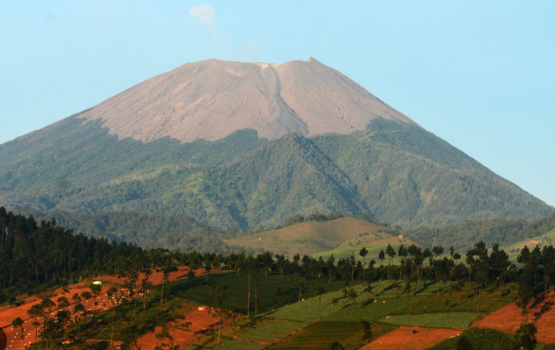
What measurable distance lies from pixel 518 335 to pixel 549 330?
56.0 ft

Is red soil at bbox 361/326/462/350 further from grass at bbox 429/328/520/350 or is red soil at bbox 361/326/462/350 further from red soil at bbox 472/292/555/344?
red soil at bbox 472/292/555/344

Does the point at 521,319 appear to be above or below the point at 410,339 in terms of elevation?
above

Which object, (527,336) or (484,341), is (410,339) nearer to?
(484,341)

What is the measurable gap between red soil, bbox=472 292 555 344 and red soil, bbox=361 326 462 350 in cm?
1014

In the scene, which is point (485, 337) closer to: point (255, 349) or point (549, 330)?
point (549, 330)

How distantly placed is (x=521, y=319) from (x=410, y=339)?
2905 centimetres

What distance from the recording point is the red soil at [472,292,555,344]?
173 meters

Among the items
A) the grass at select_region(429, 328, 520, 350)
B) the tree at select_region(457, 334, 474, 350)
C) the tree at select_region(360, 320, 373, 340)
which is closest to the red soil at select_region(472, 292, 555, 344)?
the grass at select_region(429, 328, 520, 350)

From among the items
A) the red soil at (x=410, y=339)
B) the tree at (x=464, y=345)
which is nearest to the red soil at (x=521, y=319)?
the red soil at (x=410, y=339)

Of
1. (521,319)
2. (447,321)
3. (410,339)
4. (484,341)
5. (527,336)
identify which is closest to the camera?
(527,336)

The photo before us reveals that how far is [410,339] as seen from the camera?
180 metres

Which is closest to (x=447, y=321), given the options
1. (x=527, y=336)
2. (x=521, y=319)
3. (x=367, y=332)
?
(x=521, y=319)

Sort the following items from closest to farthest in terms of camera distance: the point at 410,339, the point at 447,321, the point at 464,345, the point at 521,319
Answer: the point at 464,345, the point at 410,339, the point at 521,319, the point at 447,321

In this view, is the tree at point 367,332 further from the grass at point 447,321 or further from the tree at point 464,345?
the tree at point 464,345
